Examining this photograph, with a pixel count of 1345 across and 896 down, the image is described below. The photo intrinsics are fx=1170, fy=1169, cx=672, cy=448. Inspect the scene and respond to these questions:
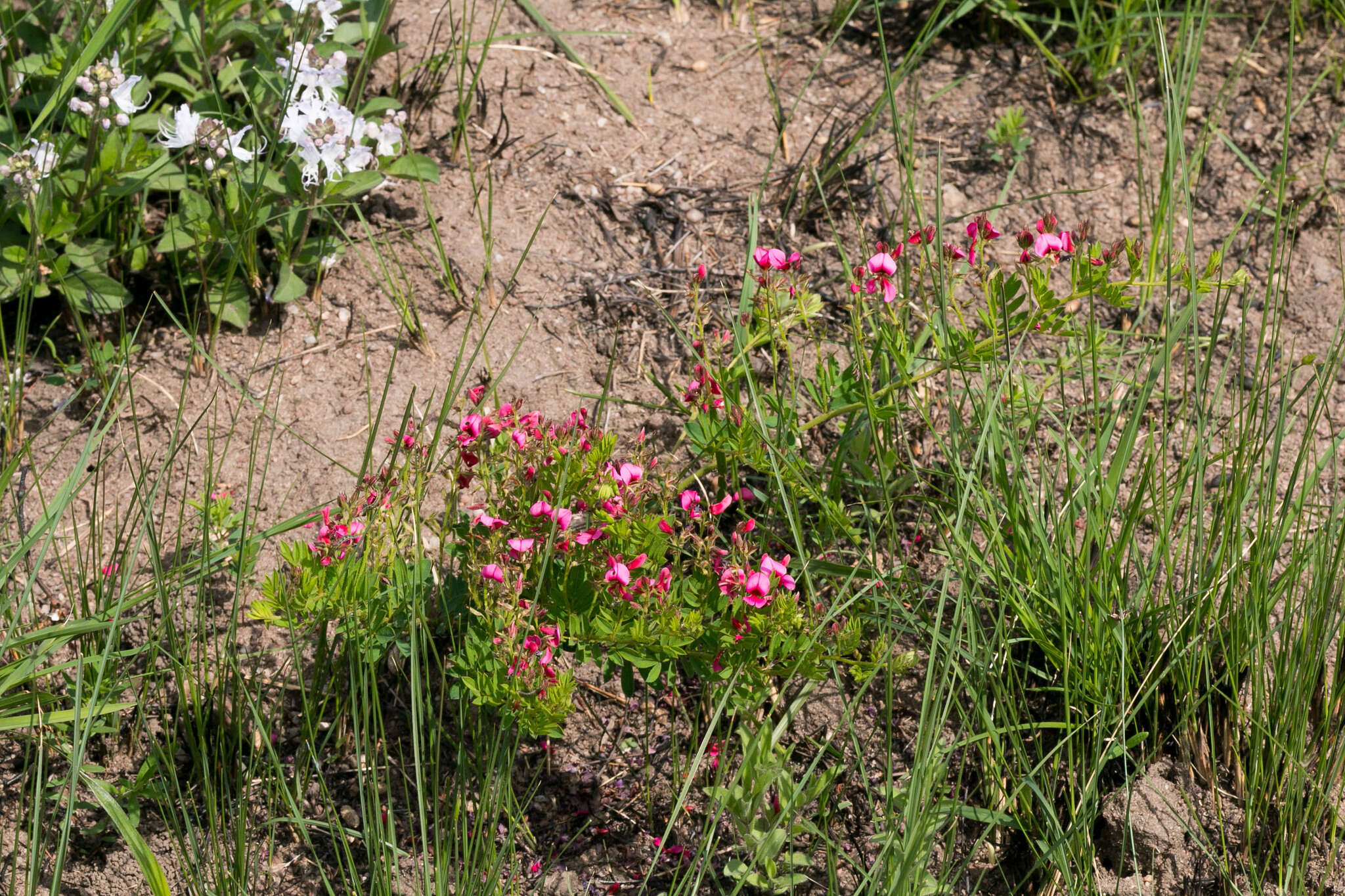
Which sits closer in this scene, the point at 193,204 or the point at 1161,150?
the point at 193,204

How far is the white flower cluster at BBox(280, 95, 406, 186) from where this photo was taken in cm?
243

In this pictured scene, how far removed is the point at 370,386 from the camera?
261cm

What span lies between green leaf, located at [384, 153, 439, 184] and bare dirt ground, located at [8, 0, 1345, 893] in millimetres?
124

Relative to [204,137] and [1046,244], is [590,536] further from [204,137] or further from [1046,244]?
[204,137]

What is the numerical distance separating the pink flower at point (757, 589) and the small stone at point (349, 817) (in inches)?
34.0

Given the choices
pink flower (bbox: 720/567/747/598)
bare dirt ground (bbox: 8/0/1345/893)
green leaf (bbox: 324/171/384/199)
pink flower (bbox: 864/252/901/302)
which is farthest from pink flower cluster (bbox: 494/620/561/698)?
green leaf (bbox: 324/171/384/199)

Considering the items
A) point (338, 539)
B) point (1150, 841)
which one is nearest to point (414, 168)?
point (338, 539)

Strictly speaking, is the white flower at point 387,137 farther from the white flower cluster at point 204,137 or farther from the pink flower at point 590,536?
the pink flower at point 590,536

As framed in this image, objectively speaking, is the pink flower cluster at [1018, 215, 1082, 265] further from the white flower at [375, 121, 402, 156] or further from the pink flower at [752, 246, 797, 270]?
the white flower at [375, 121, 402, 156]

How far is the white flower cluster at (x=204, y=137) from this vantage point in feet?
7.88

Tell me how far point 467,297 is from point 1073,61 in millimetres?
1767

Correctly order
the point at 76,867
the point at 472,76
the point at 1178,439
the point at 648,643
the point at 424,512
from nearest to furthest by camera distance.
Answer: the point at 648,643 < the point at 76,867 < the point at 424,512 < the point at 1178,439 < the point at 472,76

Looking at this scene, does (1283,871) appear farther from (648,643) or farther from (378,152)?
(378,152)

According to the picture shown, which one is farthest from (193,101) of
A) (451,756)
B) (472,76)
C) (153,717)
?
(451,756)
